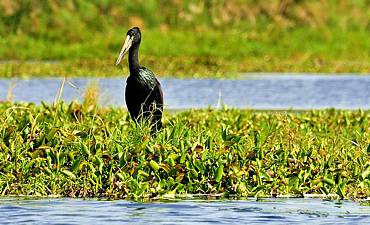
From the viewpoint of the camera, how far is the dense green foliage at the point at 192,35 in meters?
33.1

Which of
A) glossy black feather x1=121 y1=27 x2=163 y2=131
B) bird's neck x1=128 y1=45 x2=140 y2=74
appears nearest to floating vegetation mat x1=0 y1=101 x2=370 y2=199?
glossy black feather x1=121 y1=27 x2=163 y2=131

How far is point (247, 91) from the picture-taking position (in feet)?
86.9

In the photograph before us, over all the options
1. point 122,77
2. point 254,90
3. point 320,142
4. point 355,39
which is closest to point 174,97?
point 254,90

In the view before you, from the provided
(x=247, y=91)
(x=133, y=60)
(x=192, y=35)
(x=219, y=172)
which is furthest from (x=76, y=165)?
(x=192, y=35)

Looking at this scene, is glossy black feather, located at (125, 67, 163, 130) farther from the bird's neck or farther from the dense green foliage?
the dense green foliage

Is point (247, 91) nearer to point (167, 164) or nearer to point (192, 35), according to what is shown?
point (192, 35)

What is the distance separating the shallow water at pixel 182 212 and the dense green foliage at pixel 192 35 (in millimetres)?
19195

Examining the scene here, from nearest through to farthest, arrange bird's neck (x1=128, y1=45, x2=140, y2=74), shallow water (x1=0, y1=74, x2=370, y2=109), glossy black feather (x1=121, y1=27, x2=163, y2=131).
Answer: glossy black feather (x1=121, y1=27, x2=163, y2=131) → bird's neck (x1=128, y1=45, x2=140, y2=74) → shallow water (x1=0, y1=74, x2=370, y2=109)

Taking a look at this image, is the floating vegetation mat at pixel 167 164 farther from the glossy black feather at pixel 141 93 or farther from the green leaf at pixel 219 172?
the glossy black feather at pixel 141 93

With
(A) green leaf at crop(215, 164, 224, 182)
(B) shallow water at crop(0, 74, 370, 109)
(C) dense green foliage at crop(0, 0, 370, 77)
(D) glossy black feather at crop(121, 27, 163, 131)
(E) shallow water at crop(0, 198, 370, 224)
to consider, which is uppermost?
(C) dense green foliage at crop(0, 0, 370, 77)

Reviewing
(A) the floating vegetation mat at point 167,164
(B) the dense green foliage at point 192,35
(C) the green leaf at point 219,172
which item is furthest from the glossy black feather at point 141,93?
(B) the dense green foliage at point 192,35

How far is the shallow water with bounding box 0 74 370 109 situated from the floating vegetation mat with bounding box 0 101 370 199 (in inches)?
371

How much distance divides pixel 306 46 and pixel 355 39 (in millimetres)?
1772

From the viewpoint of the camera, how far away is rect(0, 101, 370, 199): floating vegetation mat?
11414 millimetres
